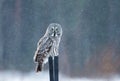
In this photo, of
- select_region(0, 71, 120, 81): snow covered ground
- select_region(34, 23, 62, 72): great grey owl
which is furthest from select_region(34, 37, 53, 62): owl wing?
select_region(0, 71, 120, 81): snow covered ground

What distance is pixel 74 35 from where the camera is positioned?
3.05 metres

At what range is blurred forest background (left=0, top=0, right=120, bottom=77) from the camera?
3.03 m

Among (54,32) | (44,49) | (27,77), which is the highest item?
(54,32)

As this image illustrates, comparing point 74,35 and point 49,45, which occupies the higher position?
point 74,35

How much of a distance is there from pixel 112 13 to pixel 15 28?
2.93 ft

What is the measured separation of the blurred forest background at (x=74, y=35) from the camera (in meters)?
3.03

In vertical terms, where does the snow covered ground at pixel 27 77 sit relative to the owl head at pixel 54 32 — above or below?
below

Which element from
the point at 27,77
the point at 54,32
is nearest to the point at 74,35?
the point at 54,32

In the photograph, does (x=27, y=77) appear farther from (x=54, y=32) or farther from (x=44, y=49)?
(x=54, y=32)

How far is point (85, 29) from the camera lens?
305 cm

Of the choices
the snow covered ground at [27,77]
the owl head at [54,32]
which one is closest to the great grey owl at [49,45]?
the owl head at [54,32]

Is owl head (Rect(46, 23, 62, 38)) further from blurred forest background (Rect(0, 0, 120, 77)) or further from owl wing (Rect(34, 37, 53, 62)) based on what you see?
blurred forest background (Rect(0, 0, 120, 77))

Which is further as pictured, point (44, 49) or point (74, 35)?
point (74, 35)

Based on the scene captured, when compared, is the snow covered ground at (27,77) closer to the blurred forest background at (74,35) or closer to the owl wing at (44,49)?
the blurred forest background at (74,35)
